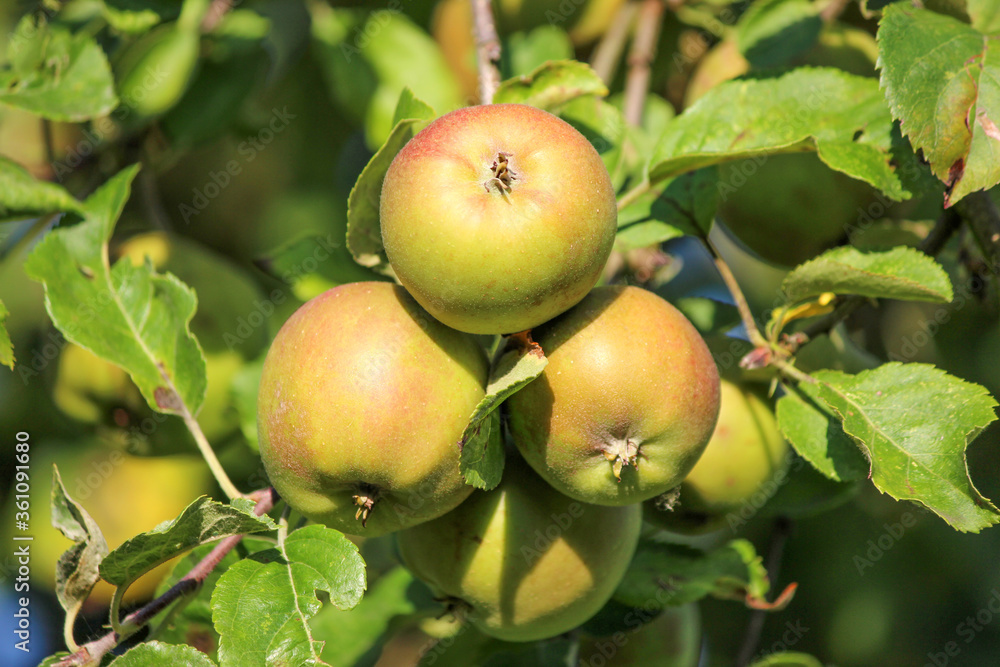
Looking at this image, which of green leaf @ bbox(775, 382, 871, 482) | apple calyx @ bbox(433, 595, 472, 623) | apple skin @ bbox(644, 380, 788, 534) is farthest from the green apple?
green leaf @ bbox(775, 382, 871, 482)

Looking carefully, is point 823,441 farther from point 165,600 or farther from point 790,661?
point 165,600

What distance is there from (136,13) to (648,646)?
2043 millimetres

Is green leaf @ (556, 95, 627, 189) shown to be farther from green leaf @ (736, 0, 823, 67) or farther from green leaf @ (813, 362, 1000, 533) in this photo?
green leaf @ (813, 362, 1000, 533)

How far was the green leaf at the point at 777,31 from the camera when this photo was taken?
6.64 feet

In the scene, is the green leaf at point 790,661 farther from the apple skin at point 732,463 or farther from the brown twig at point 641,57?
the brown twig at point 641,57

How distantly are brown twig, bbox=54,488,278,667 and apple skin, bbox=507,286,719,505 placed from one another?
1.59 feet

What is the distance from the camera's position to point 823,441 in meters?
1.58

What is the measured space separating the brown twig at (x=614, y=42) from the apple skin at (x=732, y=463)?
1.07 m

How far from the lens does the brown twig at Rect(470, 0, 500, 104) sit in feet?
5.64

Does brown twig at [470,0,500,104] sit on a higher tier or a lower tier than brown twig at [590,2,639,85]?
higher

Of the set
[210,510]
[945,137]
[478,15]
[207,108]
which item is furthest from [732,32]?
[210,510]

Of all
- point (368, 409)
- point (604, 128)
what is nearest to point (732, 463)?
point (604, 128)

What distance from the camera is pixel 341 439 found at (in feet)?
4.12

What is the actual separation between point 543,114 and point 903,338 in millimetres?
1674
